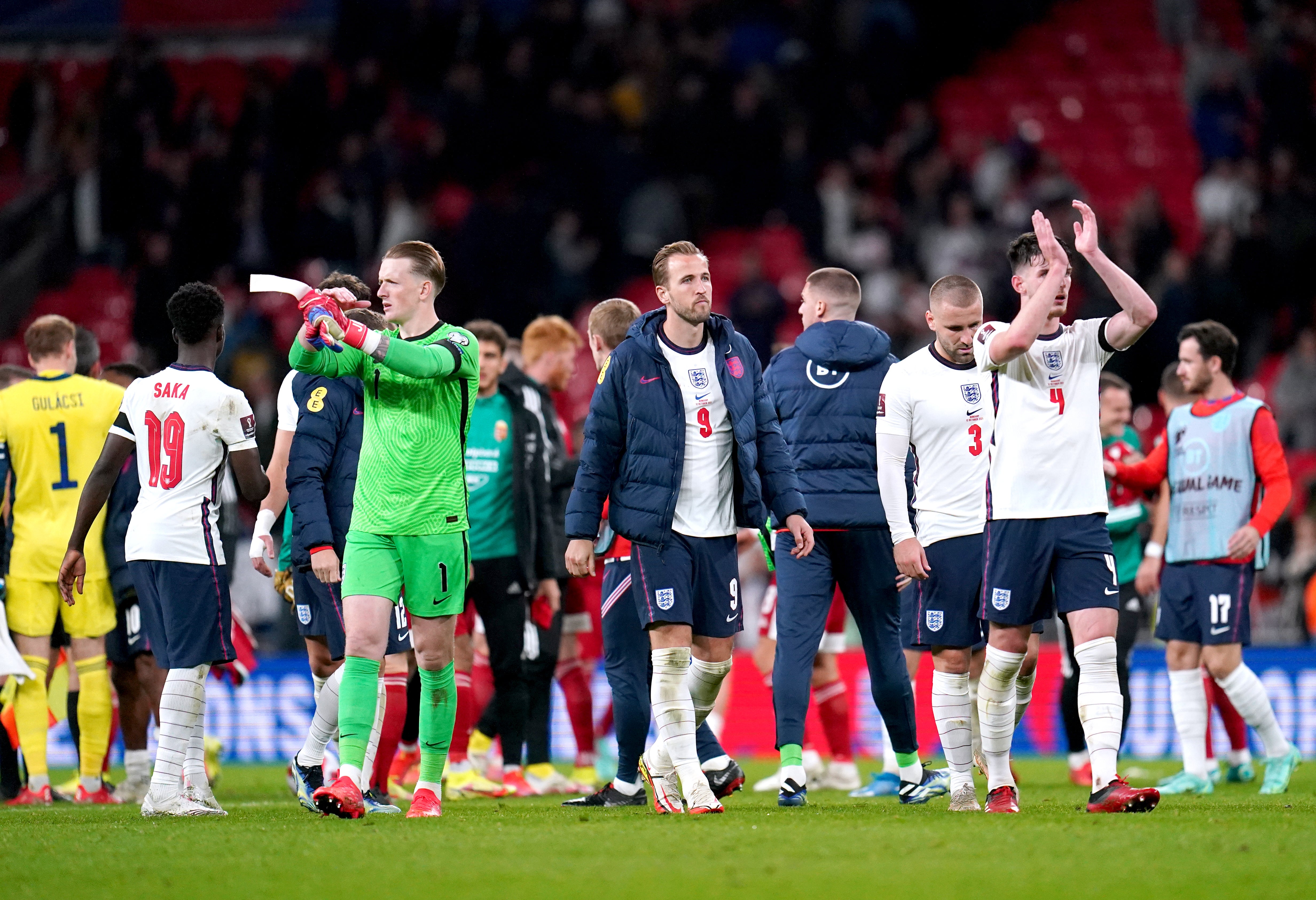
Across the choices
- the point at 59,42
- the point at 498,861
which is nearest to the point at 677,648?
the point at 498,861

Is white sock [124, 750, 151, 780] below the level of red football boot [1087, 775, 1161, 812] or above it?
below

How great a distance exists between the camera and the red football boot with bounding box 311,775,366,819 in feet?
22.9

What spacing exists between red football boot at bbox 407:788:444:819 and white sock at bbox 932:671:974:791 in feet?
7.70

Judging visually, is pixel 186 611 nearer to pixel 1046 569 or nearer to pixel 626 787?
pixel 626 787

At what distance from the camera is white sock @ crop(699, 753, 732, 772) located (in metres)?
8.60

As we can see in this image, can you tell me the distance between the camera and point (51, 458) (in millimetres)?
9805

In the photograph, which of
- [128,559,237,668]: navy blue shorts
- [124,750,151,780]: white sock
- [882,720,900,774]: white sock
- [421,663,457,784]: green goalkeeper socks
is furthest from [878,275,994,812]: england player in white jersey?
[124,750,151,780]: white sock

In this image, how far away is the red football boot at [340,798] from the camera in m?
6.96

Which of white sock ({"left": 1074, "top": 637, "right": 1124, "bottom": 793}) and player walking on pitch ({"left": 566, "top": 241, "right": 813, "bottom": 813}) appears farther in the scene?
player walking on pitch ({"left": 566, "top": 241, "right": 813, "bottom": 813})

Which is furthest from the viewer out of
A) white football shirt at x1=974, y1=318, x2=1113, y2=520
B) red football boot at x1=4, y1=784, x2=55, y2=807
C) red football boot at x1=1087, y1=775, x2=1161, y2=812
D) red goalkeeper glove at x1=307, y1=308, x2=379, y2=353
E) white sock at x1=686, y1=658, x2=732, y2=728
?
red football boot at x1=4, y1=784, x2=55, y2=807

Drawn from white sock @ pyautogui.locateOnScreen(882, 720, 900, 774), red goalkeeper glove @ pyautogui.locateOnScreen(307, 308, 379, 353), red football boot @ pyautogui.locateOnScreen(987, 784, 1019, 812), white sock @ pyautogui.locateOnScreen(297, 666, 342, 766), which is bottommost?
white sock @ pyautogui.locateOnScreen(882, 720, 900, 774)

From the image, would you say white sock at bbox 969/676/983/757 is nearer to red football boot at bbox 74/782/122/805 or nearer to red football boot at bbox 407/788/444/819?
red football boot at bbox 407/788/444/819

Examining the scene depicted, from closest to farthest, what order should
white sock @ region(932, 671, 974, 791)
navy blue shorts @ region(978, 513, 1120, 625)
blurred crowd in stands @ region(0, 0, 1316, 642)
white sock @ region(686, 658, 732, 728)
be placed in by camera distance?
navy blue shorts @ region(978, 513, 1120, 625) < white sock @ region(932, 671, 974, 791) < white sock @ region(686, 658, 732, 728) < blurred crowd in stands @ region(0, 0, 1316, 642)

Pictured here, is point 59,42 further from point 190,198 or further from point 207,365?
point 207,365
